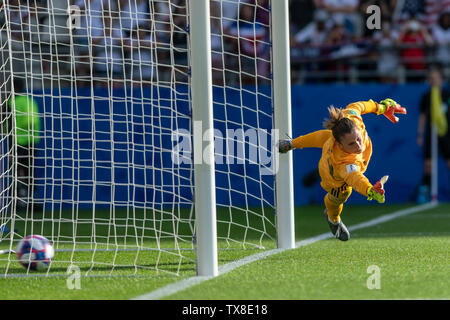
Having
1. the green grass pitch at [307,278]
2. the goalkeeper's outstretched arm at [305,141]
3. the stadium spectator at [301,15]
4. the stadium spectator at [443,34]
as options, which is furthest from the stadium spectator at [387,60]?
the goalkeeper's outstretched arm at [305,141]

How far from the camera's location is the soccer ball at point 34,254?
5980 mm

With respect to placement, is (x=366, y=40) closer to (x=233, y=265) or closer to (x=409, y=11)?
(x=409, y=11)

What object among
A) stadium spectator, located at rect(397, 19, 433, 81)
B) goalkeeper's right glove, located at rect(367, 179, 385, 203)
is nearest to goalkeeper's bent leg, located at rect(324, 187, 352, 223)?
goalkeeper's right glove, located at rect(367, 179, 385, 203)

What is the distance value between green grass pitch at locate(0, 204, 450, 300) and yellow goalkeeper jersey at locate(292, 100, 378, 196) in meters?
0.59

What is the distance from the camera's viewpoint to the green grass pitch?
475cm

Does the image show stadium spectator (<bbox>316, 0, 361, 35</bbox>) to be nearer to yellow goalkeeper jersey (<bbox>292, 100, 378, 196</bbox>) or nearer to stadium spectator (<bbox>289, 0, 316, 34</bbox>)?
stadium spectator (<bbox>289, 0, 316, 34</bbox>)

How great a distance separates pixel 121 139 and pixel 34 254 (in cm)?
627

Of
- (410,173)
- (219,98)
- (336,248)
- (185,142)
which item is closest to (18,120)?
(185,142)

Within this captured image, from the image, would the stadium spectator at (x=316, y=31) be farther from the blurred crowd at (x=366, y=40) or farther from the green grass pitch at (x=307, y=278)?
the green grass pitch at (x=307, y=278)

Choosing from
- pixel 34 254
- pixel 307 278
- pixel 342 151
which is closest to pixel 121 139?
pixel 342 151

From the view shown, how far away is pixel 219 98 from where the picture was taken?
1291 centimetres

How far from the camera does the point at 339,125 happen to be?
6.52 meters

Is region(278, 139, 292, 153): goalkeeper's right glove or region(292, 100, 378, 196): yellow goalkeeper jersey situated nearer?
region(292, 100, 378, 196): yellow goalkeeper jersey
